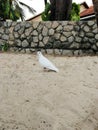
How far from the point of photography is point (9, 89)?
6.43m

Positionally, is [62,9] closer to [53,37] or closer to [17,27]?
[53,37]

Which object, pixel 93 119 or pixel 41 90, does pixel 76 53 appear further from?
pixel 93 119

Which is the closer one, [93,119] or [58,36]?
[93,119]

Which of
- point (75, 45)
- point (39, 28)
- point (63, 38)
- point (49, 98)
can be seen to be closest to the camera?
point (49, 98)

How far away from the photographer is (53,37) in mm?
12188

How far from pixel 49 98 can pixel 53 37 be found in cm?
646

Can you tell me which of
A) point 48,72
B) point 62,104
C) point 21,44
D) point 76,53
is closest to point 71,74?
point 48,72

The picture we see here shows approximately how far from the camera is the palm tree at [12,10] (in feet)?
61.0

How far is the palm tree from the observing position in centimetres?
1858

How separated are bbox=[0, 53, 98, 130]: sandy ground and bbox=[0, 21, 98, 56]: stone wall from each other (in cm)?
249

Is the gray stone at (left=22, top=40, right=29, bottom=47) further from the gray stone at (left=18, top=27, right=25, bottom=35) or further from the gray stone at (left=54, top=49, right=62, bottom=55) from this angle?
the gray stone at (left=54, top=49, right=62, bottom=55)

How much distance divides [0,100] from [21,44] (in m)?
7.51

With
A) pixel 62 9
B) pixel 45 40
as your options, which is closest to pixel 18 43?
pixel 45 40

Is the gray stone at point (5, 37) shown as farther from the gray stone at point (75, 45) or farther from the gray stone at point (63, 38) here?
the gray stone at point (75, 45)
